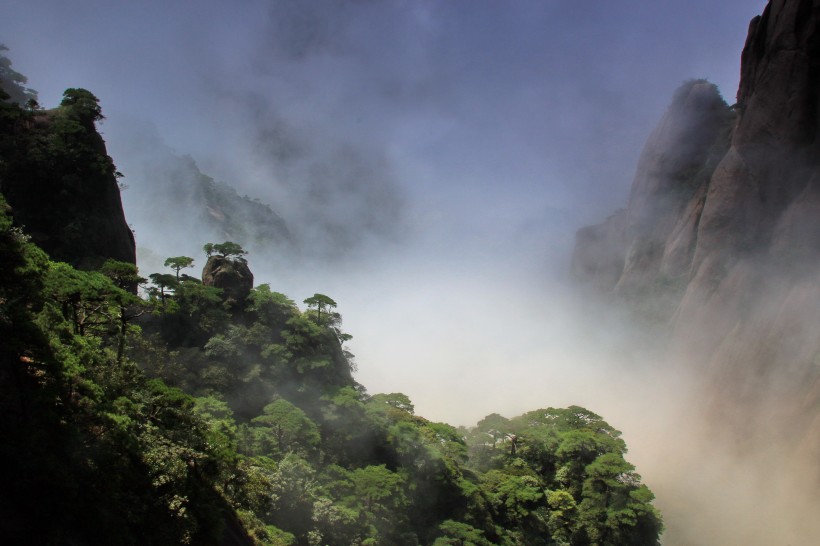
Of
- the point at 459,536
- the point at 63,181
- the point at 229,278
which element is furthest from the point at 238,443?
the point at 63,181

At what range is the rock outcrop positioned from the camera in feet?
165

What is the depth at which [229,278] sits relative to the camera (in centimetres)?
5084

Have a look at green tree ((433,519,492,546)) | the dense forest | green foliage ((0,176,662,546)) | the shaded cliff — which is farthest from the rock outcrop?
green tree ((433,519,492,546))

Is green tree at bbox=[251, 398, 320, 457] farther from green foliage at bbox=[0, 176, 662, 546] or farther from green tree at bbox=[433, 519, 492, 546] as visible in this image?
green tree at bbox=[433, 519, 492, 546]

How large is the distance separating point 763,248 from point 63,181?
216 feet

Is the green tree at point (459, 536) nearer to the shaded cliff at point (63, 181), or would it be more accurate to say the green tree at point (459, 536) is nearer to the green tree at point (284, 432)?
the green tree at point (284, 432)

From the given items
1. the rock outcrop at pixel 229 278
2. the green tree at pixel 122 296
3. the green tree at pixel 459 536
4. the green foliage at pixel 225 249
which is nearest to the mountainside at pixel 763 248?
the green tree at pixel 459 536

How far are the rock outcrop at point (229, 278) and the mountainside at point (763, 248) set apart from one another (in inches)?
2027

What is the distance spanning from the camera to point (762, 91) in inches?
1764

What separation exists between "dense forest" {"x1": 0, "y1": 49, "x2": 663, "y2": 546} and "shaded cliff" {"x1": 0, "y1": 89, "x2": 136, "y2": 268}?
16 centimetres

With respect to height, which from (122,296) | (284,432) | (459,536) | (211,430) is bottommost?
(459,536)

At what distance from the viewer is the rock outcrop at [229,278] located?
5034cm

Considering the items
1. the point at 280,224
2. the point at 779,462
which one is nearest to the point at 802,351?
the point at 779,462

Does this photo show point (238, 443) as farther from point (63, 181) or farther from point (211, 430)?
point (63, 181)
